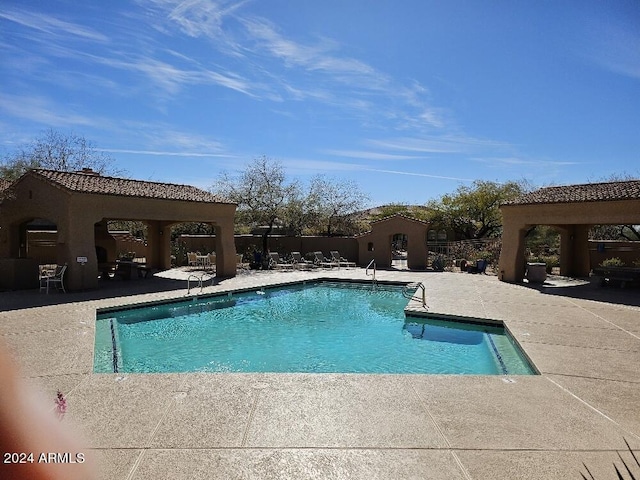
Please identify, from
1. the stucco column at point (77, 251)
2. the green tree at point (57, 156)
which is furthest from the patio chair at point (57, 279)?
the green tree at point (57, 156)

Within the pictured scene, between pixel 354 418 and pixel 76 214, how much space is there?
14.3 m

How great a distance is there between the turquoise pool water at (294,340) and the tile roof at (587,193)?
8.87 metres

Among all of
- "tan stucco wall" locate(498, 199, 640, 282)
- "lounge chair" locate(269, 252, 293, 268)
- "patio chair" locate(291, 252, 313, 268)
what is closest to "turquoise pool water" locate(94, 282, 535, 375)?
"tan stucco wall" locate(498, 199, 640, 282)

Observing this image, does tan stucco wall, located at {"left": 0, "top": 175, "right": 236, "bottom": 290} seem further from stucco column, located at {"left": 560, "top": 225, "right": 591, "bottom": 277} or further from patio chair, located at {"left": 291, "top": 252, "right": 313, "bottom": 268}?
stucco column, located at {"left": 560, "top": 225, "right": 591, "bottom": 277}

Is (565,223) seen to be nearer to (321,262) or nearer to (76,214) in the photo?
(321,262)

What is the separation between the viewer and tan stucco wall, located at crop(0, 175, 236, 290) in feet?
51.5

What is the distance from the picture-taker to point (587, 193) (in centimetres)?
1862

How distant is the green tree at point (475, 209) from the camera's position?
3650 cm

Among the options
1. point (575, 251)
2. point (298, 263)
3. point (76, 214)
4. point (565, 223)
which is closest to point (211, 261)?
point (298, 263)

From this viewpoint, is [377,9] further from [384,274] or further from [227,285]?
[384,274]

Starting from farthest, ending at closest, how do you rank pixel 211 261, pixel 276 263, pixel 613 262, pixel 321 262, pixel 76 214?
1. pixel 321 262
2. pixel 276 263
3. pixel 211 261
4. pixel 613 262
5. pixel 76 214

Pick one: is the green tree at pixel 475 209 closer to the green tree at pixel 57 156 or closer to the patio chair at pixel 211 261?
the patio chair at pixel 211 261

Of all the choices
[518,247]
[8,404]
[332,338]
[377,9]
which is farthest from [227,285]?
[8,404]

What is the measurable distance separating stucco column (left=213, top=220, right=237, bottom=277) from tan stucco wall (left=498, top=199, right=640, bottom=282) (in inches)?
531
